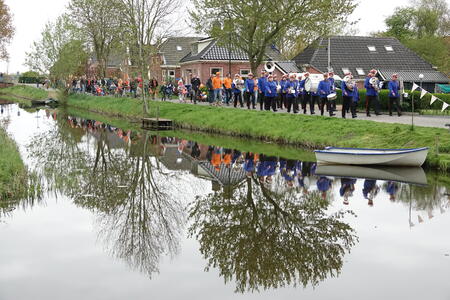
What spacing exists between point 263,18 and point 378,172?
18290 millimetres

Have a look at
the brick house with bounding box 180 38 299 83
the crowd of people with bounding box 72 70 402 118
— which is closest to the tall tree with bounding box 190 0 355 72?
the crowd of people with bounding box 72 70 402 118

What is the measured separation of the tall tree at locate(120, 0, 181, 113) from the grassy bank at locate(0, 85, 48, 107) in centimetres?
2409

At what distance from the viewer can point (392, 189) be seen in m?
14.3

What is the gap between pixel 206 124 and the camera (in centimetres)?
2852

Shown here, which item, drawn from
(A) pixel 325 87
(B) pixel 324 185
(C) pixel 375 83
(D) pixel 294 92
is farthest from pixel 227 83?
(B) pixel 324 185

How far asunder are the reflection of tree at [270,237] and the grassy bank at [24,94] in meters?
46.7

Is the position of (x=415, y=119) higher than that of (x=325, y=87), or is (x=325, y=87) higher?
(x=325, y=87)

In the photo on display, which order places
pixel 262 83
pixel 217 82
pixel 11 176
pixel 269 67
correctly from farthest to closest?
pixel 269 67 → pixel 217 82 → pixel 262 83 → pixel 11 176

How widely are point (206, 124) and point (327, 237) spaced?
18.4 metres

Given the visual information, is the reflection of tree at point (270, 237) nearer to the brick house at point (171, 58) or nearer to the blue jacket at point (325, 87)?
the blue jacket at point (325, 87)

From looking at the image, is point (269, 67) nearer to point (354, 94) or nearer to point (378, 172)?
point (354, 94)

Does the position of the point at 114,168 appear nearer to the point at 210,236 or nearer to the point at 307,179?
the point at 307,179

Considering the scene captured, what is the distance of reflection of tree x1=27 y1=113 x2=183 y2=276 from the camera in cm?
1038

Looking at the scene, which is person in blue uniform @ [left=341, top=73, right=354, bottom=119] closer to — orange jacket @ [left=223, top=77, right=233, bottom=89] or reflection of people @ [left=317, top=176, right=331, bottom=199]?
reflection of people @ [left=317, top=176, right=331, bottom=199]
